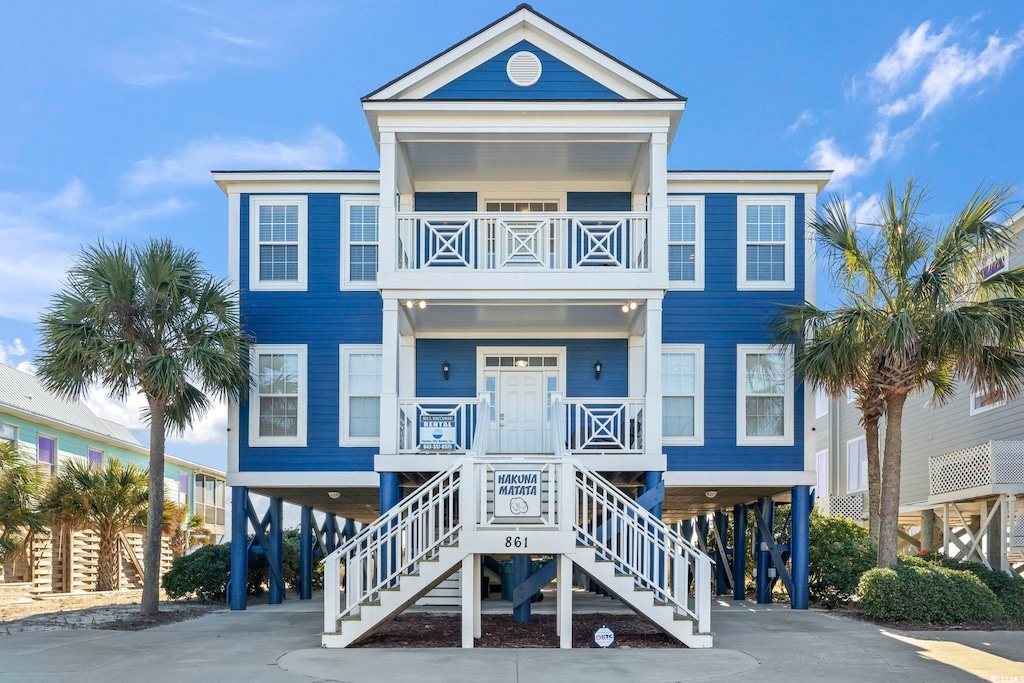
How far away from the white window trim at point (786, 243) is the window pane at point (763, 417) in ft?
6.79

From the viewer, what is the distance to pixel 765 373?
60.2 feet

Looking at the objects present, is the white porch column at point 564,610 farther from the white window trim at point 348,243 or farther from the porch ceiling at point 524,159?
the white window trim at point 348,243

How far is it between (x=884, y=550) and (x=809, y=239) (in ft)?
18.7

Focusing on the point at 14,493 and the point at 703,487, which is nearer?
the point at 703,487

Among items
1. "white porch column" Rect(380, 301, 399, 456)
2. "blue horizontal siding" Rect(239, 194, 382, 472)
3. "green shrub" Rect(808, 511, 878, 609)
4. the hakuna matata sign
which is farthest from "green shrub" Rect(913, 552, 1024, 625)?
"blue horizontal siding" Rect(239, 194, 382, 472)

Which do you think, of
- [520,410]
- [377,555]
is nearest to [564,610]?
[377,555]

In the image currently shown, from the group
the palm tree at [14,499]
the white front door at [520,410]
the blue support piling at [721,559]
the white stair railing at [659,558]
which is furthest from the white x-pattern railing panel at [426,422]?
the blue support piling at [721,559]

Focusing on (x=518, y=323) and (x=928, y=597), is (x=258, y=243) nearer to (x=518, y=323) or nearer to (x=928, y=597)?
(x=518, y=323)

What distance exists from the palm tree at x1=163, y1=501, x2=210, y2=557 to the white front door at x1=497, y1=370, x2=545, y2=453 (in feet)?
43.5

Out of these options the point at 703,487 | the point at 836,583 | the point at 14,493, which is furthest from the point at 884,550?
the point at 14,493

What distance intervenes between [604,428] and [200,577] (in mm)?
9457

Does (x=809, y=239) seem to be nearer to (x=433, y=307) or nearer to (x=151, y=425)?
(x=433, y=307)

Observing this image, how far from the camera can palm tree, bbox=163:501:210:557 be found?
29131mm

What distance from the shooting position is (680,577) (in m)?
12.6
